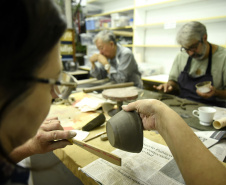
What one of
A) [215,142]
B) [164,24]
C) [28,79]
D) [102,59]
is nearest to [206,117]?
[215,142]

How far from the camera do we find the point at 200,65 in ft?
6.82

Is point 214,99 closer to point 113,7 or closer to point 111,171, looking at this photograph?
Answer: point 111,171

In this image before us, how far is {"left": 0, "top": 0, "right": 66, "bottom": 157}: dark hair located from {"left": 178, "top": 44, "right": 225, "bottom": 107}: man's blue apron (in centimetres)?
199

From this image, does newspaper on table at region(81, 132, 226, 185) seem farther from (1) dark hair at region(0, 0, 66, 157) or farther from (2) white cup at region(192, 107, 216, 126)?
(1) dark hair at region(0, 0, 66, 157)

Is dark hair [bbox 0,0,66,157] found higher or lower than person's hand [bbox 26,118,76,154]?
higher

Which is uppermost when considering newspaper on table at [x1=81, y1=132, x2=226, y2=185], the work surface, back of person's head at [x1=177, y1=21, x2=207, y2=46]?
back of person's head at [x1=177, y1=21, x2=207, y2=46]

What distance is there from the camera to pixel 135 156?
0.87 meters

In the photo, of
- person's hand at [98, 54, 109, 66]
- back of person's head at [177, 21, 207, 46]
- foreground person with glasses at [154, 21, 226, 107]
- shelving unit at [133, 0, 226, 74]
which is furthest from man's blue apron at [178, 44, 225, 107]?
person's hand at [98, 54, 109, 66]

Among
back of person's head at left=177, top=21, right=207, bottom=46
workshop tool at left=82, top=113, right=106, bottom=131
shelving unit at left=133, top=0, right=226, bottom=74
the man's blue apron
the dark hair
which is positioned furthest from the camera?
shelving unit at left=133, top=0, right=226, bottom=74

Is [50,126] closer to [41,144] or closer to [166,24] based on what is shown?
[41,144]

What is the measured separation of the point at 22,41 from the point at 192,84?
82.4 inches

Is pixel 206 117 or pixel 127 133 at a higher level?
pixel 127 133

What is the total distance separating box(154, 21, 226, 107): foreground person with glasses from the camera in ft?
6.14

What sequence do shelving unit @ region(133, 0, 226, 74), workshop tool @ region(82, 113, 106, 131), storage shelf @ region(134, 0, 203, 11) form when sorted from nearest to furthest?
workshop tool @ region(82, 113, 106, 131)
shelving unit @ region(133, 0, 226, 74)
storage shelf @ region(134, 0, 203, 11)
